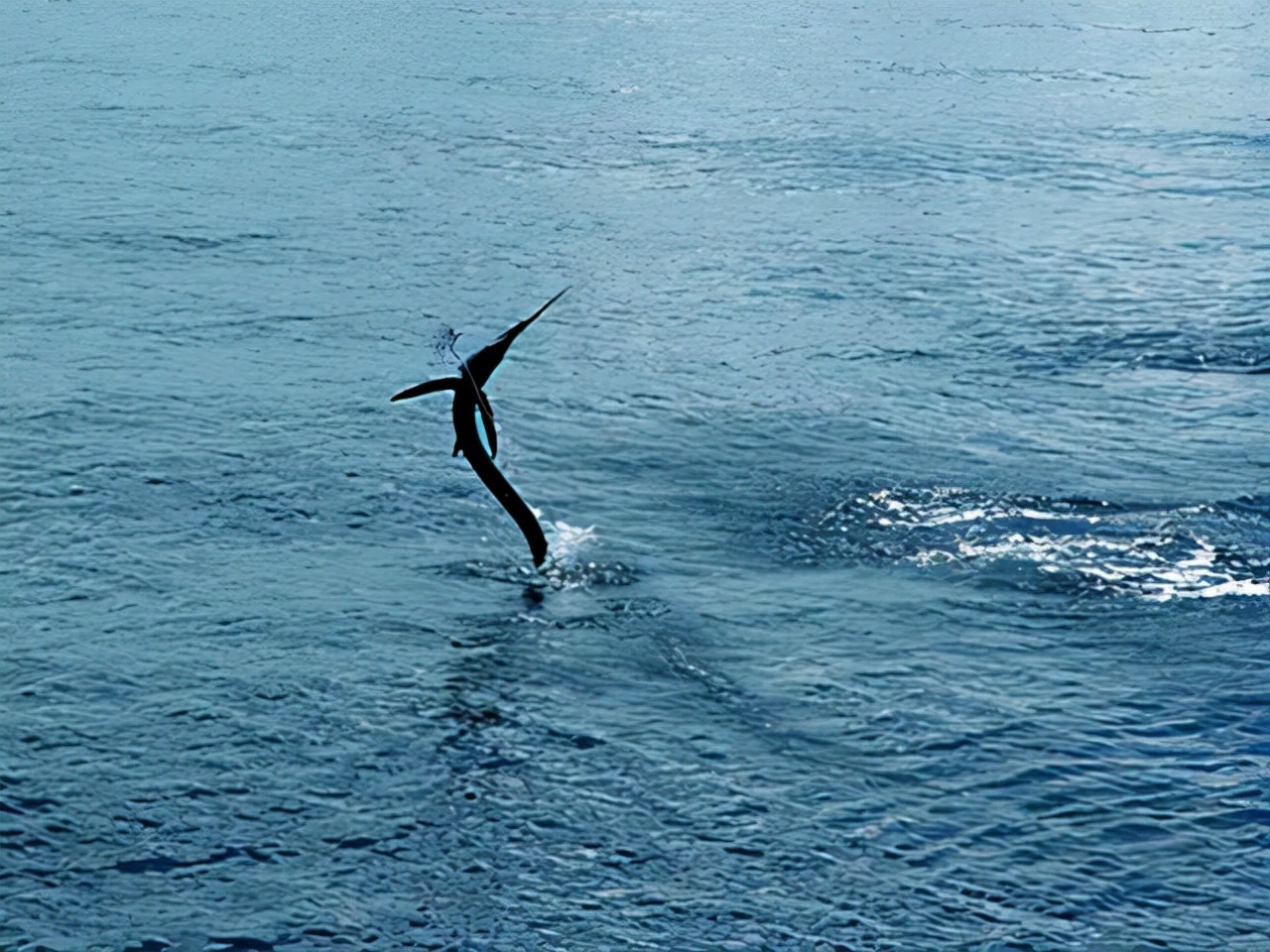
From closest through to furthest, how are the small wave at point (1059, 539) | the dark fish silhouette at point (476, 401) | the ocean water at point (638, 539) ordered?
the ocean water at point (638, 539) → the dark fish silhouette at point (476, 401) → the small wave at point (1059, 539)

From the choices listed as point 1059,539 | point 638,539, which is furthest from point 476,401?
point 1059,539

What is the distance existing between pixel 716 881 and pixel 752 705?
2390 millimetres

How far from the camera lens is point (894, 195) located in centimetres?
3047

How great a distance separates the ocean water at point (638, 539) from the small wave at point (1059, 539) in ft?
0.18

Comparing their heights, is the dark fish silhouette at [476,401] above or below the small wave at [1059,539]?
above

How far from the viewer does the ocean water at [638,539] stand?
1304 centimetres

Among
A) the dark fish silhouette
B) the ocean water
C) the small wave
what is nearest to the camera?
the ocean water

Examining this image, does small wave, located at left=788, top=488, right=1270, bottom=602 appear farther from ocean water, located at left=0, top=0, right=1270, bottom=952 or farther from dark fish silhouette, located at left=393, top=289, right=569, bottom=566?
dark fish silhouette, located at left=393, top=289, right=569, bottom=566

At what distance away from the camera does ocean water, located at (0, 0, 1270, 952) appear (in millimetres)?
13039

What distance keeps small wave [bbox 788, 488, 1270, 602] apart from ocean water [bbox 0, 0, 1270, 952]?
0.05 meters

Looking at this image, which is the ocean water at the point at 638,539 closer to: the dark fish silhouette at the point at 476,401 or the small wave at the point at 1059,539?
the small wave at the point at 1059,539

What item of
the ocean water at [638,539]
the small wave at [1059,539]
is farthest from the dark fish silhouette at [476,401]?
the small wave at [1059,539]

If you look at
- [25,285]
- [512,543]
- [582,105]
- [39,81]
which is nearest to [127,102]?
[39,81]

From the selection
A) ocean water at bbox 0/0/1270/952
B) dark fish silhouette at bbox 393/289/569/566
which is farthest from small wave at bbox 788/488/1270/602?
dark fish silhouette at bbox 393/289/569/566
